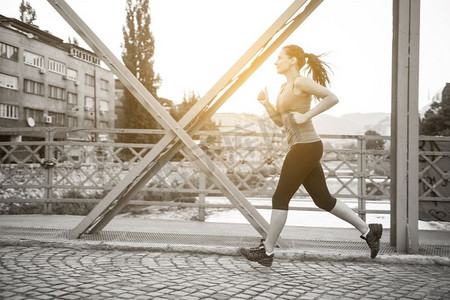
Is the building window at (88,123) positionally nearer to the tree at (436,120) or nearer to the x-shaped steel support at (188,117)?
the tree at (436,120)

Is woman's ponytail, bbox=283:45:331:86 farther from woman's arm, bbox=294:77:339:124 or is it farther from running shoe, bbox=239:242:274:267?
running shoe, bbox=239:242:274:267

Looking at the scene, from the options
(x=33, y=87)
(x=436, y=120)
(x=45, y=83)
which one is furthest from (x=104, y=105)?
(x=436, y=120)

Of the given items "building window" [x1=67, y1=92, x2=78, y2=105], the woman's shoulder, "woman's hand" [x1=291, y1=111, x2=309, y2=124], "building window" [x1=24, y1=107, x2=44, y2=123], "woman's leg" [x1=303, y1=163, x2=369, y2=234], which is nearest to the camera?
"woman's hand" [x1=291, y1=111, x2=309, y2=124]

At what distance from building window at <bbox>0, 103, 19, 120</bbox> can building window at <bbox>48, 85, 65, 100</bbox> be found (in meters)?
6.57

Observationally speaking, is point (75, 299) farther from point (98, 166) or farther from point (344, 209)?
point (98, 166)

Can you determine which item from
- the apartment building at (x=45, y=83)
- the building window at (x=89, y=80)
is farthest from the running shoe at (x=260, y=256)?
the building window at (x=89, y=80)

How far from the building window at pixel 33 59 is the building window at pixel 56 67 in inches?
76.4

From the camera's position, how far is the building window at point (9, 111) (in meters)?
44.7

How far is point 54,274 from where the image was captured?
434 cm

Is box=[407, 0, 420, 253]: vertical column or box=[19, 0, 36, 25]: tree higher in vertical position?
box=[19, 0, 36, 25]: tree

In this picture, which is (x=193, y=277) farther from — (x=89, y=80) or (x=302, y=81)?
(x=89, y=80)

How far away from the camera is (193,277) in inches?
172

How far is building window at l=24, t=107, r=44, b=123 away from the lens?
1918 inches

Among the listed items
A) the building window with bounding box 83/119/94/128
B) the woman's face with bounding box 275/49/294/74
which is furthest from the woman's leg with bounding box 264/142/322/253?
the building window with bounding box 83/119/94/128
